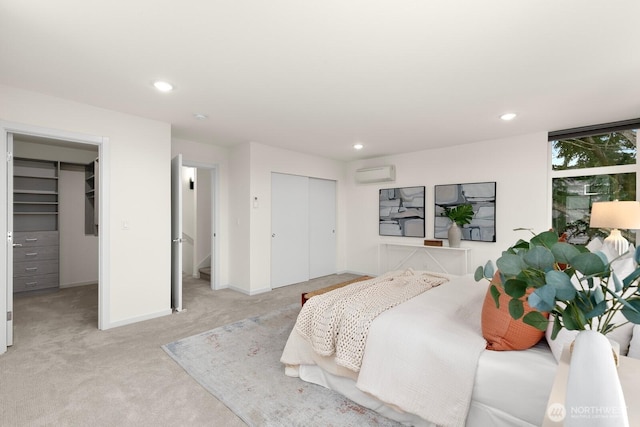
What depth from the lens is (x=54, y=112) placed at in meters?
2.85

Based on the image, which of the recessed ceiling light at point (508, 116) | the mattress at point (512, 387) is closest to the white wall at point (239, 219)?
the recessed ceiling light at point (508, 116)

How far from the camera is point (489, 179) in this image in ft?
14.4

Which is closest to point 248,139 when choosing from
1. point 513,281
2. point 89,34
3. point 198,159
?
point 198,159

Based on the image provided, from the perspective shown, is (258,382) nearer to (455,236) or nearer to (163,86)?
(163,86)

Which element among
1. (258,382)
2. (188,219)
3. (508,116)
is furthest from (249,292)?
(508,116)

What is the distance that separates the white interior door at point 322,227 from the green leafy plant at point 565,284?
477 centimetres

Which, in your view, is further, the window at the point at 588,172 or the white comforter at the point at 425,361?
the window at the point at 588,172

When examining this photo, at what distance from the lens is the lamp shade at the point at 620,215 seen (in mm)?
2803

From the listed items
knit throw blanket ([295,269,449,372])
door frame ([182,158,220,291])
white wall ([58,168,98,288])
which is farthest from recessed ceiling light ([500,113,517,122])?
white wall ([58,168,98,288])

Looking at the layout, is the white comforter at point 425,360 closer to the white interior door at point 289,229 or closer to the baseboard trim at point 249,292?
the baseboard trim at point 249,292

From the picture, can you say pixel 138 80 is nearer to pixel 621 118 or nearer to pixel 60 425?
pixel 60 425

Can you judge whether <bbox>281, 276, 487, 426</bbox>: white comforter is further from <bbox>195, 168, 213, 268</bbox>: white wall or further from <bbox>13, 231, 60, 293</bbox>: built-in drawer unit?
<bbox>13, 231, 60, 293</bbox>: built-in drawer unit

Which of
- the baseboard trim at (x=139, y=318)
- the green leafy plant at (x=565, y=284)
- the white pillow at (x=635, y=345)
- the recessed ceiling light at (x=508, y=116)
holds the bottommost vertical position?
the baseboard trim at (x=139, y=318)

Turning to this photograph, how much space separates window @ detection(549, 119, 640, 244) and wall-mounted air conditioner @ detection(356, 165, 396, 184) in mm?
2227
